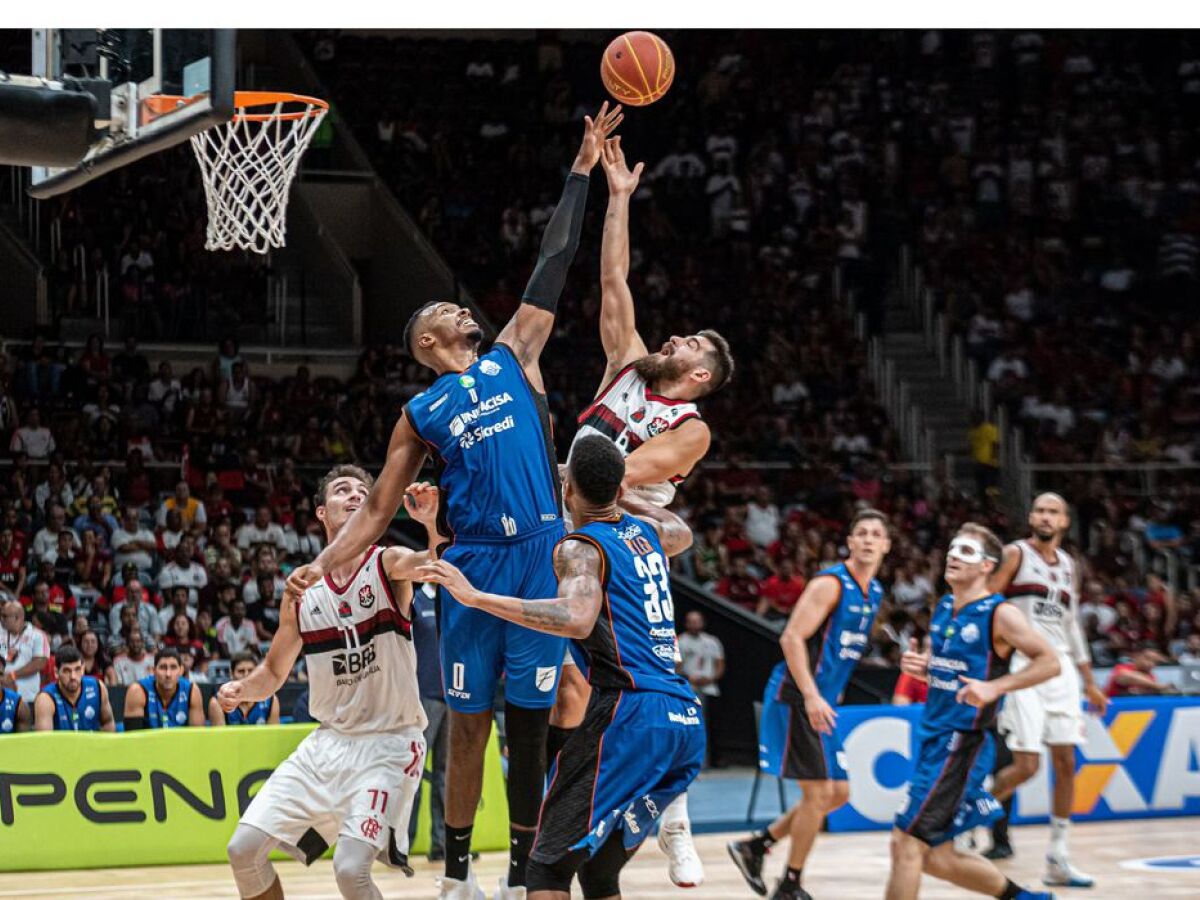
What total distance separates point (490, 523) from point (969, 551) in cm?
244

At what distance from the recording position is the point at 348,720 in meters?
6.61

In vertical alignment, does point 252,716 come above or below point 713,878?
above

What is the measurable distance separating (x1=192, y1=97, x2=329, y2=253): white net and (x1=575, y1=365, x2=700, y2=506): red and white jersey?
1.65m

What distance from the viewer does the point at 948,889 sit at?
31.3 feet

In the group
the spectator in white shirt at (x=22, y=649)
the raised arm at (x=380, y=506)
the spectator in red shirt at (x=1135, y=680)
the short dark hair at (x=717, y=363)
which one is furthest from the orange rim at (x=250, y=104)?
the spectator in red shirt at (x=1135, y=680)

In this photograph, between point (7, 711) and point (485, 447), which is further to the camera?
point (7, 711)

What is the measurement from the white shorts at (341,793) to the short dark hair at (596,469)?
1.31 metres

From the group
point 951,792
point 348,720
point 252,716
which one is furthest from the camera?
point 252,716

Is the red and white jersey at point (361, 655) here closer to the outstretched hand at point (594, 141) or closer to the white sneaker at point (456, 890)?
the white sneaker at point (456, 890)

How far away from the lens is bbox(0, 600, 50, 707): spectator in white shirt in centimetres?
1208

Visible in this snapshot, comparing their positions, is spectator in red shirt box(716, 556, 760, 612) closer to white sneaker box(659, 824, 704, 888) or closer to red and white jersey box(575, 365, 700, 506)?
white sneaker box(659, 824, 704, 888)

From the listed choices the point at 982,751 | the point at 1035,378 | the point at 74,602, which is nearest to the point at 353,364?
the point at 74,602

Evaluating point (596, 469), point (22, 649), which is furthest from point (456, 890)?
point (22, 649)

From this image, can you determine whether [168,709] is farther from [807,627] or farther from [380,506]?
[380,506]
